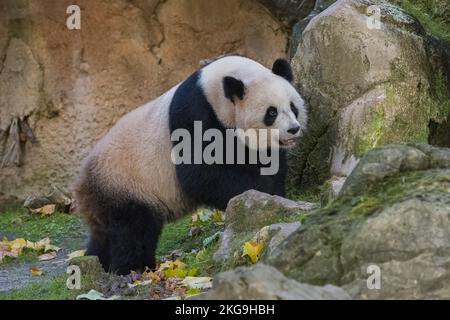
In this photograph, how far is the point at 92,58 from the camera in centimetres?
1323

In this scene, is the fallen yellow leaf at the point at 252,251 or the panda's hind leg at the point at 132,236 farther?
the panda's hind leg at the point at 132,236

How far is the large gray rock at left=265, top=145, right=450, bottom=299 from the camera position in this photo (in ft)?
16.6

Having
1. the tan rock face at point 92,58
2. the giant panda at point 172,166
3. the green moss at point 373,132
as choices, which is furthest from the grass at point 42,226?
the green moss at point 373,132

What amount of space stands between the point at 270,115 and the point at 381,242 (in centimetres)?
340

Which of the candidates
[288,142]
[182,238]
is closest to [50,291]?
[288,142]

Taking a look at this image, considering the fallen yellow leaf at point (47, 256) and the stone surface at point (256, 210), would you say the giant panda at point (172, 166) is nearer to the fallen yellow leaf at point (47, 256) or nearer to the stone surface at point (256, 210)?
the stone surface at point (256, 210)

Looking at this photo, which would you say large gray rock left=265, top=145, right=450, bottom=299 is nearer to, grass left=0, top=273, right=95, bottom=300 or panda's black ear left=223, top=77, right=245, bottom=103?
grass left=0, top=273, right=95, bottom=300

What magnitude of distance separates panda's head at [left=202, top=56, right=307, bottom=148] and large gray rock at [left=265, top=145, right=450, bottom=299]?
2.79m

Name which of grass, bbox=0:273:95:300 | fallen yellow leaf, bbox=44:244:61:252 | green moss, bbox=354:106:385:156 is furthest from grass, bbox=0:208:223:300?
green moss, bbox=354:106:385:156

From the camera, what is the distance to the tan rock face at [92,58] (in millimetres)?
13070

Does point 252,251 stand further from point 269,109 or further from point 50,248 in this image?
point 50,248

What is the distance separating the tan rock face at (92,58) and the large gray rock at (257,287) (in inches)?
351

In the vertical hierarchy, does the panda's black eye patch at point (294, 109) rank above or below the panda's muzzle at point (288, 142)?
above

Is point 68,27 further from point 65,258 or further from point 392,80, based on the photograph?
point 392,80
